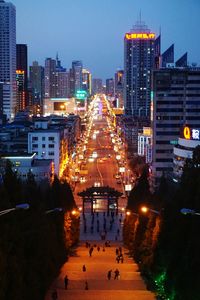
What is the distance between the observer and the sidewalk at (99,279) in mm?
22094

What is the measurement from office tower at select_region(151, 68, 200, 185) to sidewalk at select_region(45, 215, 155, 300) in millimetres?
31607

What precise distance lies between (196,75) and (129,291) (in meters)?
45.3

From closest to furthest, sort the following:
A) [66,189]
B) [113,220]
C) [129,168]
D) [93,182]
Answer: [66,189]
[113,220]
[93,182]
[129,168]

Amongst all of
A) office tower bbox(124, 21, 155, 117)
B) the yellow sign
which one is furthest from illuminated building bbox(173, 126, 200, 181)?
office tower bbox(124, 21, 155, 117)

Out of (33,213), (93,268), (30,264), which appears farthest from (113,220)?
(30,264)

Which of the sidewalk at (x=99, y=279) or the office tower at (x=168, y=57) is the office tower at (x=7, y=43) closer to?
the office tower at (x=168, y=57)

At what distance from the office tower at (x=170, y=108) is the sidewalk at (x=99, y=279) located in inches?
1244

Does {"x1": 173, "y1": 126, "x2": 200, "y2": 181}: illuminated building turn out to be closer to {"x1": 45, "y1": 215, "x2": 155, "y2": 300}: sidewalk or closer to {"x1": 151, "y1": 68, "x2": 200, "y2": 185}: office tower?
{"x1": 151, "y1": 68, "x2": 200, "y2": 185}: office tower

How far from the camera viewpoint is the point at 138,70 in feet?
486

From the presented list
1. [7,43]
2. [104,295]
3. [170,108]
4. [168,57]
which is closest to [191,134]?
[170,108]

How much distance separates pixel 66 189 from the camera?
110ft

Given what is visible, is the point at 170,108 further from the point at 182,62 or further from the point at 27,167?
the point at 27,167

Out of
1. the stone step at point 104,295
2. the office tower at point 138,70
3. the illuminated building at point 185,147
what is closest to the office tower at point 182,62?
the illuminated building at point 185,147

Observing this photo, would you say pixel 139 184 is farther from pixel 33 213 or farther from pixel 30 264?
pixel 30 264
